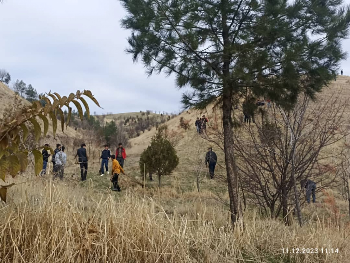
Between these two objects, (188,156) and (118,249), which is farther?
(188,156)

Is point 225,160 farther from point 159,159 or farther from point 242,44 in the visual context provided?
point 159,159

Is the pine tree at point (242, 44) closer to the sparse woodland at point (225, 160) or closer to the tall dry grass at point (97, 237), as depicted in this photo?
the sparse woodland at point (225, 160)

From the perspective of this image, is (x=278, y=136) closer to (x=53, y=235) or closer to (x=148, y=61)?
(x=148, y=61)

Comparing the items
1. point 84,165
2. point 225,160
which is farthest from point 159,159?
point 225,160

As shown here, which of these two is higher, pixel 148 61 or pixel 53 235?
pixel 148 61

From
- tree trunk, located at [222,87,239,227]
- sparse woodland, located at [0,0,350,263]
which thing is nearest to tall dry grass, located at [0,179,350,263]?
sparse woodland, located at [0,0,350,263]

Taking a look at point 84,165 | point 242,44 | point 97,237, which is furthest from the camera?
point 84,165

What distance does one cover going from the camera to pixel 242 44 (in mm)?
5211

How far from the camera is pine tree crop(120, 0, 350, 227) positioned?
5152 millimetres

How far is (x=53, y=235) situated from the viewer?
2645mm

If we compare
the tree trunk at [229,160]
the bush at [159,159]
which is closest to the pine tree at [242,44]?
the tree trunk at [229,160]

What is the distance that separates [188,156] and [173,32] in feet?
57.7

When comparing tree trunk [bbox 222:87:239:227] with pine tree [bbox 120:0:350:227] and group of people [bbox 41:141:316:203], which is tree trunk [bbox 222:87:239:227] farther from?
group of people [bbox 41:141:316:203]

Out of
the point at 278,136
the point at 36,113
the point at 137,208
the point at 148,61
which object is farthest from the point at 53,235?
the point at 278,136
